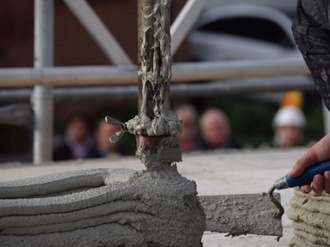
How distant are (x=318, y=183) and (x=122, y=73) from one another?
2.50m

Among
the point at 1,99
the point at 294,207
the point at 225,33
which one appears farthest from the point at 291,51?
the point at 294,207

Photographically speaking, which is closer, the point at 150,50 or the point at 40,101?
the point at 150,50

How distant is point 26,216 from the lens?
2.99 metres

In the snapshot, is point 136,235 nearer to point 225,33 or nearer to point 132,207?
point 132,207

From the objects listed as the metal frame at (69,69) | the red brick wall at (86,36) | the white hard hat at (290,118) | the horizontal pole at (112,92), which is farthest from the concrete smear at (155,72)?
the red brick wall at (86,36)

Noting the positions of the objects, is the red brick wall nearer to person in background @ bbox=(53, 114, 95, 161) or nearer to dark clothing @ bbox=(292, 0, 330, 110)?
person in background @ bbox=(53, 114, 95, 161)

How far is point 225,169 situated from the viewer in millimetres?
5074

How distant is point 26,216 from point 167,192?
0.41 m

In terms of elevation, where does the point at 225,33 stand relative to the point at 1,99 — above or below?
above

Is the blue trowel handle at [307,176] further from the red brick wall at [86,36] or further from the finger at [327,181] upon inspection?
the red brick wall at [86,36]

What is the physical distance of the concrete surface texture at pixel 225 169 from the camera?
14.8 feet

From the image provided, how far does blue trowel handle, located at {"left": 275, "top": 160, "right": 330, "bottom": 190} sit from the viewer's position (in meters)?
3.24

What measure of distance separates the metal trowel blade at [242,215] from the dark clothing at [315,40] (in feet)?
1.51

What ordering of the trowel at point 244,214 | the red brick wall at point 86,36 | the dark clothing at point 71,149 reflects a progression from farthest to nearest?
the red brick wall at point 86,36
the dark clothing at point 71,149
the trowel at point 244,214
